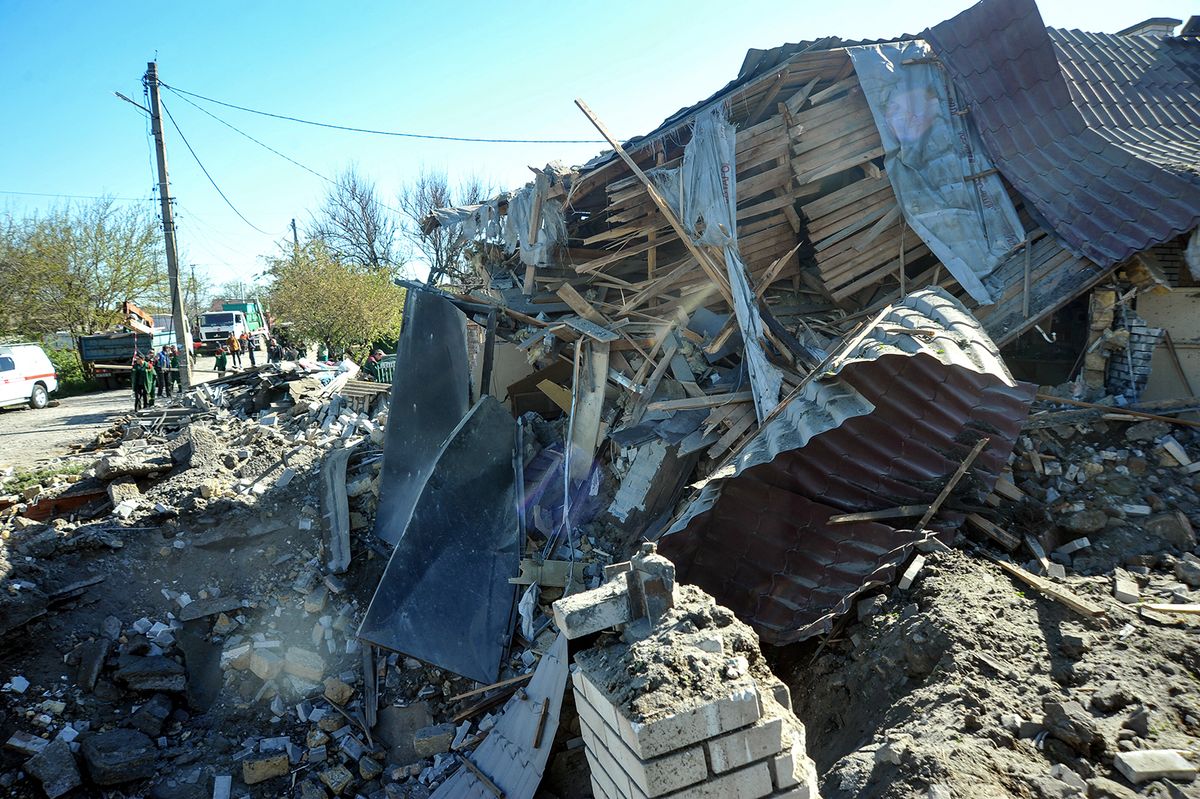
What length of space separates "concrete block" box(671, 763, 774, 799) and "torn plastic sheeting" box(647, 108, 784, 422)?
160 inches

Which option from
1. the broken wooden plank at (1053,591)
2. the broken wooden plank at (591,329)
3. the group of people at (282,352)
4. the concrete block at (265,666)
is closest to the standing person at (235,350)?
the group of people at (282,352)

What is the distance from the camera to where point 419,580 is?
5605mm

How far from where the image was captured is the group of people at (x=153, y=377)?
1574cm

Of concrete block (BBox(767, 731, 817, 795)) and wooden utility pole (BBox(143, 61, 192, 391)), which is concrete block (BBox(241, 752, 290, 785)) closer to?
concrete block (BBox(767, 731, 817, 795))

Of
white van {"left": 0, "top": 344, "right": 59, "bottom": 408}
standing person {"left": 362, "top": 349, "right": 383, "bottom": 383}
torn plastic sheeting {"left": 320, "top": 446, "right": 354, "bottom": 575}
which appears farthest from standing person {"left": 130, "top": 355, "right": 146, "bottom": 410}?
torn plastic sheeting {"left": 320, "top": 446, "right": 354, "bottom": 575}

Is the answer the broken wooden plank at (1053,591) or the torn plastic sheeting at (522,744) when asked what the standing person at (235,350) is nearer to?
the torn plastic sheeting at (522,744)

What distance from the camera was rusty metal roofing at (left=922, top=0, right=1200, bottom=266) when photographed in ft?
18.7

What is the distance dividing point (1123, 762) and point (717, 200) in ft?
17.7

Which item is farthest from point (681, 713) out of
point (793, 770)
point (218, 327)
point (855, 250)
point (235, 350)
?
point (218, 327)

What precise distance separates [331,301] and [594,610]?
2158 cm

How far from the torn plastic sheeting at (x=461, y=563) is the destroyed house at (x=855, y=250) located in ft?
1.71

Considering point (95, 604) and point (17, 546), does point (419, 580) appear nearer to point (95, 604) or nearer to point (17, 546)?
point (95, 604)

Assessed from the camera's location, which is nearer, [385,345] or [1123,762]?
[1123,762]

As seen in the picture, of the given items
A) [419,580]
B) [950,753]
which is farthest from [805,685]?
[419,580]
